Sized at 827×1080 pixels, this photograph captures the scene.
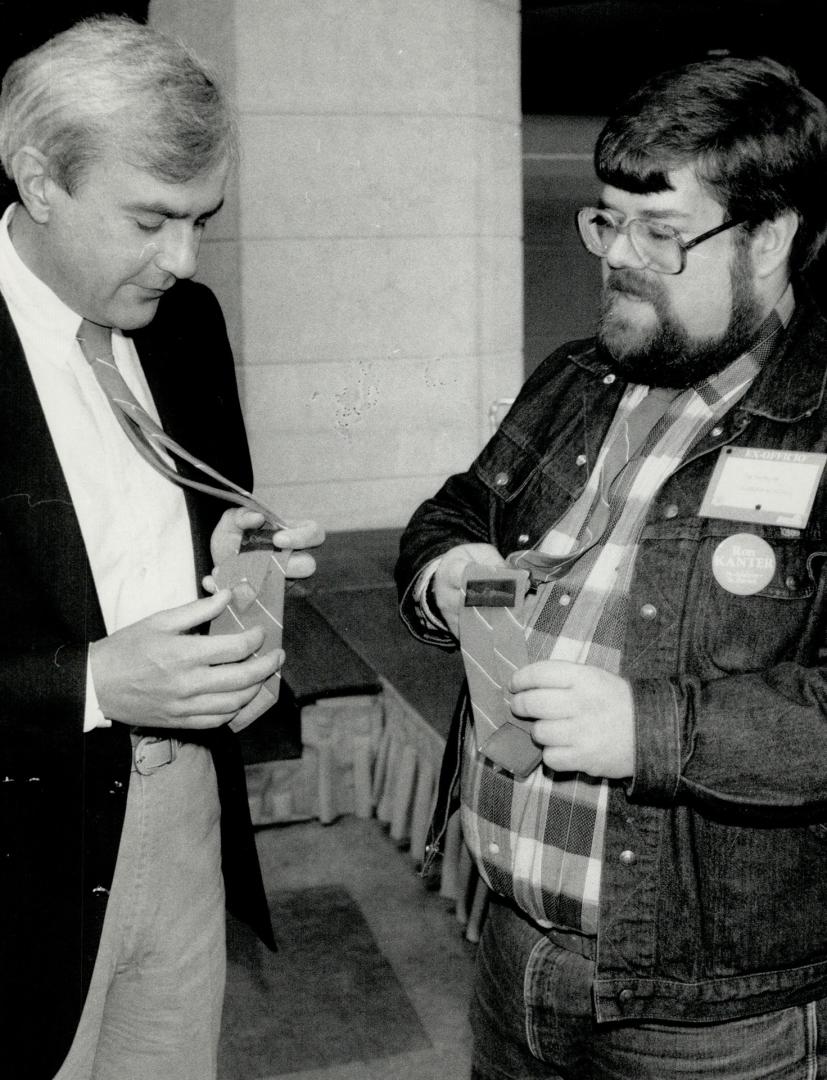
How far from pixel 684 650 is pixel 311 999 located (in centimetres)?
187

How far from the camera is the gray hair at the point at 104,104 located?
44.2 inches

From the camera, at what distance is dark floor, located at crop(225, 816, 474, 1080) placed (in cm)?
243

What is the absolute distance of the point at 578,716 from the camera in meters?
1.09

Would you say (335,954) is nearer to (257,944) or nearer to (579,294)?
(257,944)

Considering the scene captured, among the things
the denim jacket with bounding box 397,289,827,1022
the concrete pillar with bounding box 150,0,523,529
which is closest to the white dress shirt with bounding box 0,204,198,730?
the denim jacket with bounding box 397,289,827,1022

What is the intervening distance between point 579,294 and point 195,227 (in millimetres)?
7510

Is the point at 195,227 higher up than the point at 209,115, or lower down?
lower down

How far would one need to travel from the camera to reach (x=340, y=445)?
4.93 meters

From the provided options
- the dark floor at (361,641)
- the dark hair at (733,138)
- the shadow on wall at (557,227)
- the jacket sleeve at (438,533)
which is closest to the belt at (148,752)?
the jacket sleeve at (438,533)

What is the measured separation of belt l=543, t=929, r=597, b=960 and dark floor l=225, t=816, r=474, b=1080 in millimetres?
1303

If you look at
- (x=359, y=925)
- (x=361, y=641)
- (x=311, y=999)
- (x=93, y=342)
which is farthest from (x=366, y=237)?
(x=93, y=342)

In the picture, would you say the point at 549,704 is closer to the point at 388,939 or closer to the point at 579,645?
the point at 579,645

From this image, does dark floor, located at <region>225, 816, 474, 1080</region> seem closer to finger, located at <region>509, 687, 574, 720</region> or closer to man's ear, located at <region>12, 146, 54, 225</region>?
finger, located at <region>509, 687, 574, 720</region>

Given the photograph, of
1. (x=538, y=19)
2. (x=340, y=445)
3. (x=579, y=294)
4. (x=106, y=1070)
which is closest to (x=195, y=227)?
(x=106, y=1070)
